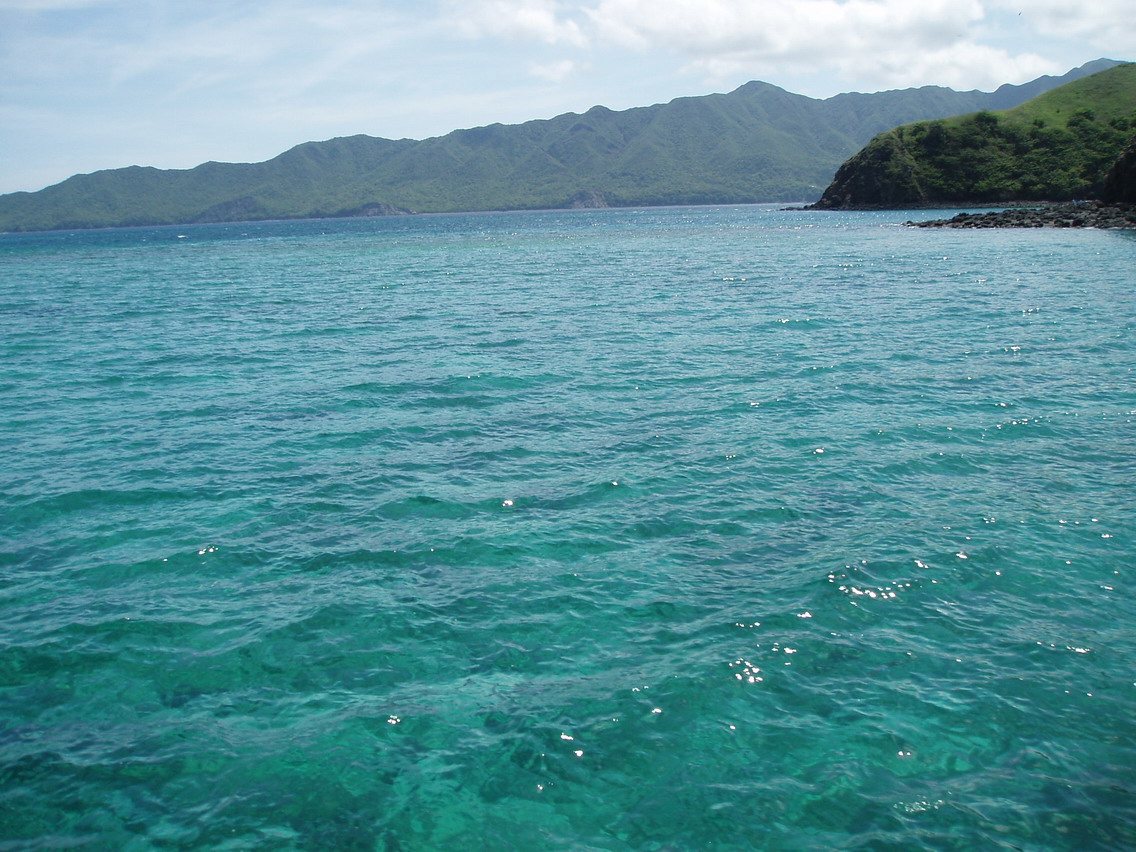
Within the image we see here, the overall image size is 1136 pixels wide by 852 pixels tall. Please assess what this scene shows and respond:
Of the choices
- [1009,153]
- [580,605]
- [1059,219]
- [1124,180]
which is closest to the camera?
[580,605]

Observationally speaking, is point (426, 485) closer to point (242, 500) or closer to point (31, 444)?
point (242, 500)

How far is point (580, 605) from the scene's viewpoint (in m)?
11.8

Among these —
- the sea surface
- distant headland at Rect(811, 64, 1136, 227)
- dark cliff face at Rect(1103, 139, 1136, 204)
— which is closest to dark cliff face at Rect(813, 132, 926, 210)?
distant headland at Rect(811, 64, 1136, 227)

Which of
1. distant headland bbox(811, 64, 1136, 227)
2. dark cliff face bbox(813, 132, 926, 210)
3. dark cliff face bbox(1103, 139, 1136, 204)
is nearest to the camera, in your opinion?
dark cliff face bbox(1103, 139, 1136, 204)

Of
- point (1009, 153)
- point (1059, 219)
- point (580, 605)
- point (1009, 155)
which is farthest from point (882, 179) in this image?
point (580, 605)

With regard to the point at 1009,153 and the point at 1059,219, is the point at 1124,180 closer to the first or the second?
the point at 1059,219

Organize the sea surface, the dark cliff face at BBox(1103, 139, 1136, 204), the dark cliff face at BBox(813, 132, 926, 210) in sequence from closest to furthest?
the sea surface
the dark cliff face at BBox(1103, 139, 1136, 204)
the dark cliff face at BBox(813, 132, 926, 210)

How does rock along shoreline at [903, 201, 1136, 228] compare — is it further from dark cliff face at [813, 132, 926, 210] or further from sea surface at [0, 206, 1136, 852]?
sea surface at [0, 206, 1136, 852]

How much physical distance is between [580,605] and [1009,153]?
7479 inches

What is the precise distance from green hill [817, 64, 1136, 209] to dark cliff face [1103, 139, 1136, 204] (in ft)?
172

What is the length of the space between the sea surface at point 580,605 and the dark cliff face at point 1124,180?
86.7 meters

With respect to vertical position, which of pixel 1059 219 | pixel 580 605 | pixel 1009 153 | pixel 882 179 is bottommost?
pixel 580 605

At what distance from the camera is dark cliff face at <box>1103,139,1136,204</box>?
9182 centimetres

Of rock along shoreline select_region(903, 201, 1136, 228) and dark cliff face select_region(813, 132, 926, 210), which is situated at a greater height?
dark cliff face select_region(813, 132, 926, 210)
